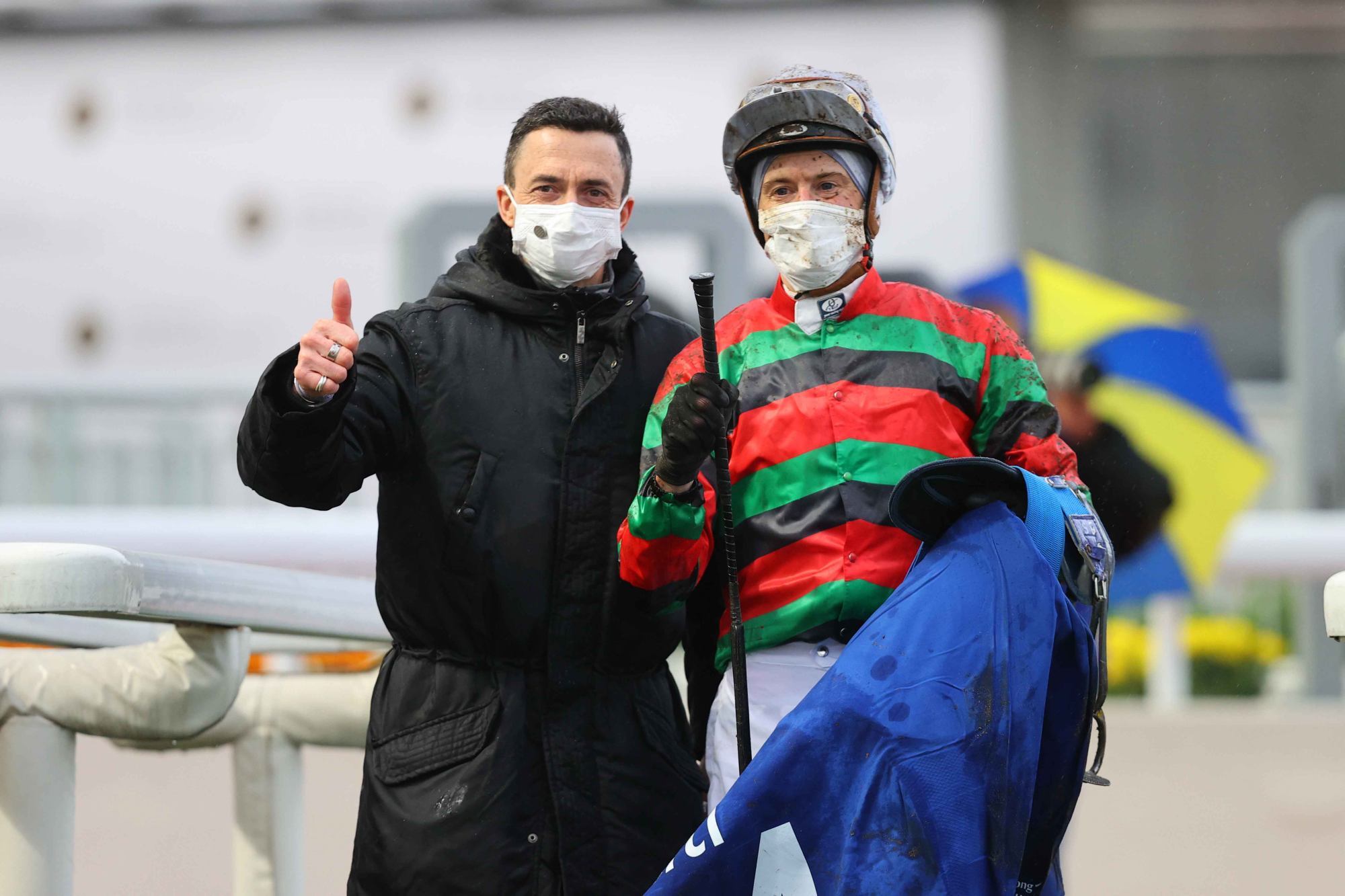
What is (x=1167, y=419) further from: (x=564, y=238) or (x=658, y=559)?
(x=658, y=559)

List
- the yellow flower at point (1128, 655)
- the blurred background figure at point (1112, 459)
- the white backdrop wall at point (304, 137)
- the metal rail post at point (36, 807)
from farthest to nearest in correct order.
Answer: the yellow flower at point (1128, 655)
the white backdrop wall at point (304, 137)
the blurred background figure at point (1112, 459)
the metal rail post at point (36, 807)

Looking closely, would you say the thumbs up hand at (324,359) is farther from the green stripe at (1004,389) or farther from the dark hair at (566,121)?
the green stripe at (1004,389)

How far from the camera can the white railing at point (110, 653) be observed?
76.0 inches

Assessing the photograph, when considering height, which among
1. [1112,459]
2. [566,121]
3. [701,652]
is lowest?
[1112,459]

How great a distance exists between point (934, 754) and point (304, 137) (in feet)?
20.4

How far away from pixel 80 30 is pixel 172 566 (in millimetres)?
6207

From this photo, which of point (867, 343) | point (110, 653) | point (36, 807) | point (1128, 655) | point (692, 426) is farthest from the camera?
point (1128, 655)

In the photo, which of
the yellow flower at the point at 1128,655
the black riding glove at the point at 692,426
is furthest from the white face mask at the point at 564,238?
the yellow flower at the point at 1128,655

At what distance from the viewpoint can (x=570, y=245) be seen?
239cm

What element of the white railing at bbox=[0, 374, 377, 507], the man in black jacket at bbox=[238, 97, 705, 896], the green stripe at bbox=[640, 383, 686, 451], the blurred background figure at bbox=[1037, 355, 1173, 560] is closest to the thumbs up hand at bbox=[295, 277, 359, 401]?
the man in black jacket at bbox=[238, 97, 705, 896]

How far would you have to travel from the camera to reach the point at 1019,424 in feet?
7.07

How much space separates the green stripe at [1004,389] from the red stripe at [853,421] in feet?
0.11

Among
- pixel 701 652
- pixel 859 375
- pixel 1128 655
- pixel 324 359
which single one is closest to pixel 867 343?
pixel 859 375

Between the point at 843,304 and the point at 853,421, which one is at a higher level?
the point at 843,304
